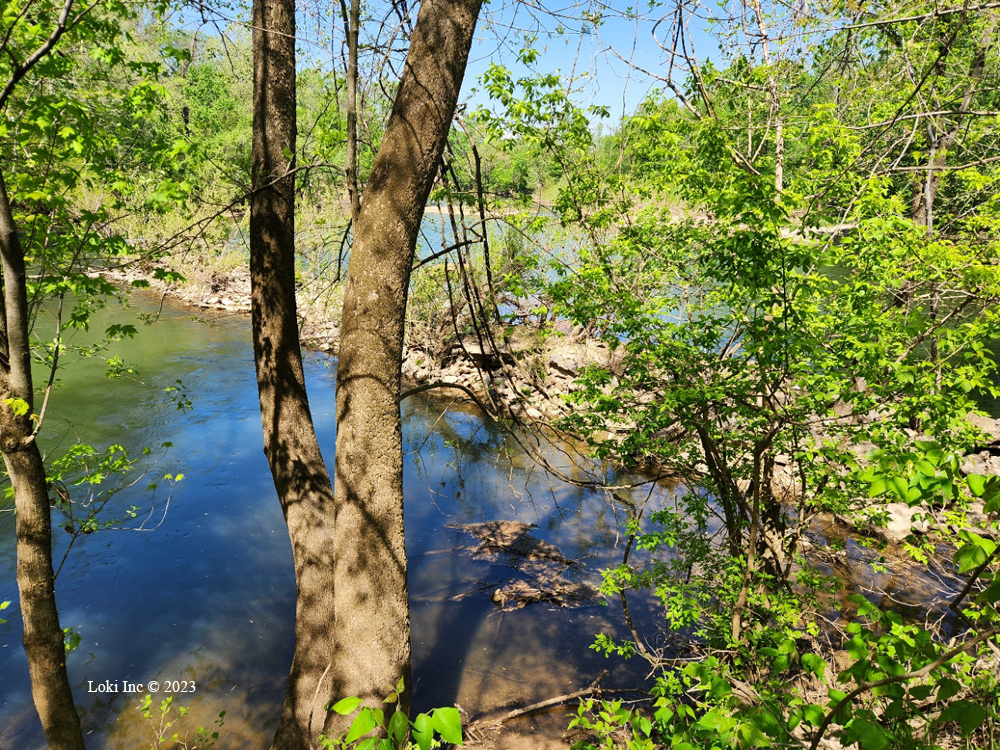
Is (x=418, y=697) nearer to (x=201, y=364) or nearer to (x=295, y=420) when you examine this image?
(x=295, y=420)

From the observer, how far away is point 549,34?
12.6 ft

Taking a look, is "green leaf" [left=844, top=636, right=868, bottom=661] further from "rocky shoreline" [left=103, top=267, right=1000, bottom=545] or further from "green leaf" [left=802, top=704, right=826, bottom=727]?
"rocky shoreline" [left=103, top=267, right=1000, bottom=545]

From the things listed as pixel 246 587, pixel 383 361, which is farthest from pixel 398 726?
pixel 246 587

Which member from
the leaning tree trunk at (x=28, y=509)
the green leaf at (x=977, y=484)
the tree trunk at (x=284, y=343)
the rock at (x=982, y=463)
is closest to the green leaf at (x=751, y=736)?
the green leaf at (x=977, y=484)

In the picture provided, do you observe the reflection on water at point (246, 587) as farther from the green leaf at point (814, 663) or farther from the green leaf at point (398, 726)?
the green leaf at point (398, 726)

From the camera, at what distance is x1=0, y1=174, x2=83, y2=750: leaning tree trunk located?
131 inches

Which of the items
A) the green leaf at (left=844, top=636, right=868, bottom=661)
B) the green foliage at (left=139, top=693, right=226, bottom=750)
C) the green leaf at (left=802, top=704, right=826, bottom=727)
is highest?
the green leaf at (left=844, top=636, right=868, bottom=661)

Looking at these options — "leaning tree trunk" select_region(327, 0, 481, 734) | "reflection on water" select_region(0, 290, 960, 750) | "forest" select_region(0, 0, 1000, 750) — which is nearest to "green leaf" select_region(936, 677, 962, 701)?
"forest" select_region(0, 0, 1000, 750)

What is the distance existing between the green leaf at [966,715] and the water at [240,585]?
10.8 ft

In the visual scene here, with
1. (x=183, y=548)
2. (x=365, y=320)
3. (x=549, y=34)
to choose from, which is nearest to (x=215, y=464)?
(x=183, y=548)

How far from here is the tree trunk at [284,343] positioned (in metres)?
4.00

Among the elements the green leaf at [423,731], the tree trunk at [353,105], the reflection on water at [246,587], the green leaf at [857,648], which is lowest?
the reflection on water at [246,587]

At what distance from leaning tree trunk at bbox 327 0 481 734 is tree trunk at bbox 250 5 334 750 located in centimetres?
75

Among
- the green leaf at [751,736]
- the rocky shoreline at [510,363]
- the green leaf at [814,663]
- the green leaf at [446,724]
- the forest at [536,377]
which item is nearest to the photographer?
the green leaf at [446,724]
